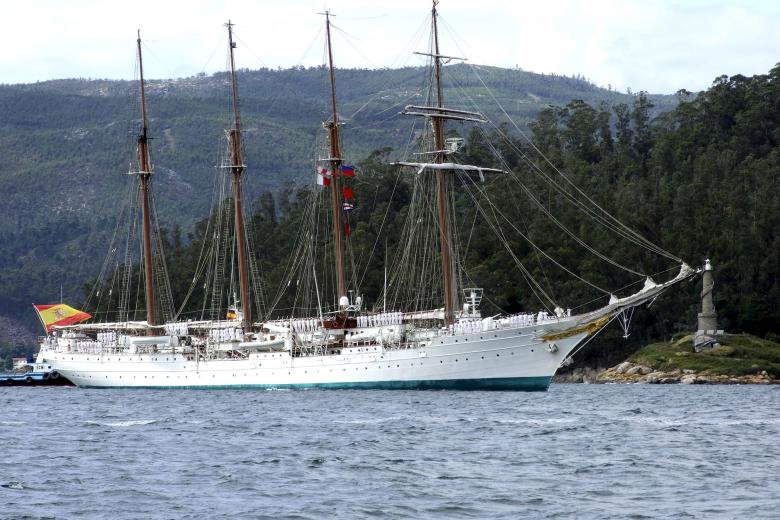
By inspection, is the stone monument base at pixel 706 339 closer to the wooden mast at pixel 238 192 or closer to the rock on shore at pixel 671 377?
the rock on shore at pixel 671 377

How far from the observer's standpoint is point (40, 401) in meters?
78.5

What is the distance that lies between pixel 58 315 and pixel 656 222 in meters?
50.2

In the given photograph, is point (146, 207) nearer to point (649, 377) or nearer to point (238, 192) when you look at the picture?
point (238, 192)

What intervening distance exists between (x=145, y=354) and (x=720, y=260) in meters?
47.9

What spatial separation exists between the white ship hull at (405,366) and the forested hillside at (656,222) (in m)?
26.2

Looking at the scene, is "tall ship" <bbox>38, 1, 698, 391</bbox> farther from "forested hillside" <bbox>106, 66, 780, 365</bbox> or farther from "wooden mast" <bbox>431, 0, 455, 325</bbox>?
"forested hillside" <bbox>106, 66, 780, 365</bbox>

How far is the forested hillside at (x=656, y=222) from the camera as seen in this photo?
362 ft

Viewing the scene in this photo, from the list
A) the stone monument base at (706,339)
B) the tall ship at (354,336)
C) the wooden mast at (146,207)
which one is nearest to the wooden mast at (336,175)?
the tall ship at (354,336)

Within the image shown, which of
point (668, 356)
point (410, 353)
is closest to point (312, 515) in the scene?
point (410, 353)

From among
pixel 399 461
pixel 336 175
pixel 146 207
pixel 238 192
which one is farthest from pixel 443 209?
pixel 399 461

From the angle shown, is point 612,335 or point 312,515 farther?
point 612,335

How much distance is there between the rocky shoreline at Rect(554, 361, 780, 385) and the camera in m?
92.6

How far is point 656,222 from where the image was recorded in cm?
11700

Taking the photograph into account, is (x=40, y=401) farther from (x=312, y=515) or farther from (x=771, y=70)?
(x=771, y=70)
